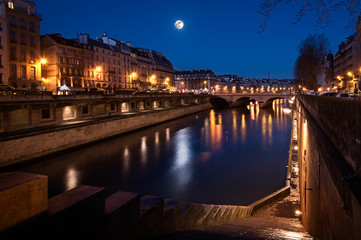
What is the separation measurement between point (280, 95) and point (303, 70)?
37.4 meters

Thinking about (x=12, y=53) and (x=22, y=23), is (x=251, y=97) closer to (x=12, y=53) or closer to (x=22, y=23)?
(x=22, y=23)

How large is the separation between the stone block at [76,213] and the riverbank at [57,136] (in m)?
20.0

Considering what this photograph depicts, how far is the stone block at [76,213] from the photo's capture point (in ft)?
11.5

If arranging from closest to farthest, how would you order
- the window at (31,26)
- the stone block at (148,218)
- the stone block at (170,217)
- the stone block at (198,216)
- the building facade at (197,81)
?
1. the stone block at (148,218)
2. the stone block at (170,217)
3. the stone block at (198,216)
4. the window at (31,26)
5. the building facade at (197,81)

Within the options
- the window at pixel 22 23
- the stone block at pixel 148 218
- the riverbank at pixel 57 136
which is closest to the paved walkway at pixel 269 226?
the stone block at pixel 148 218

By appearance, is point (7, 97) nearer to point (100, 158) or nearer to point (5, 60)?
point (100, 158)

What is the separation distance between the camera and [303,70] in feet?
173

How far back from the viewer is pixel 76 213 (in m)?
3.77

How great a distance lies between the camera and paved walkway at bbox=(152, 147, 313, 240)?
6.69 metres

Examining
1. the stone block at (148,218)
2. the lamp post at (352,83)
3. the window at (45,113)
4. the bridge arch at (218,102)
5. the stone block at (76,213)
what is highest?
the lamp post at (352,83)

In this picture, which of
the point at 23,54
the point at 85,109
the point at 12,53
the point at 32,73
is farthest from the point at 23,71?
the point at 85,109

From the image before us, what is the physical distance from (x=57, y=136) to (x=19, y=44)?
2382 cm

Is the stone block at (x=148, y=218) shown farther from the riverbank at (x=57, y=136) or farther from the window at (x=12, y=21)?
the window at (x=12, y=21)

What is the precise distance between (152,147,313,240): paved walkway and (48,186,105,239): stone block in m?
1.98
